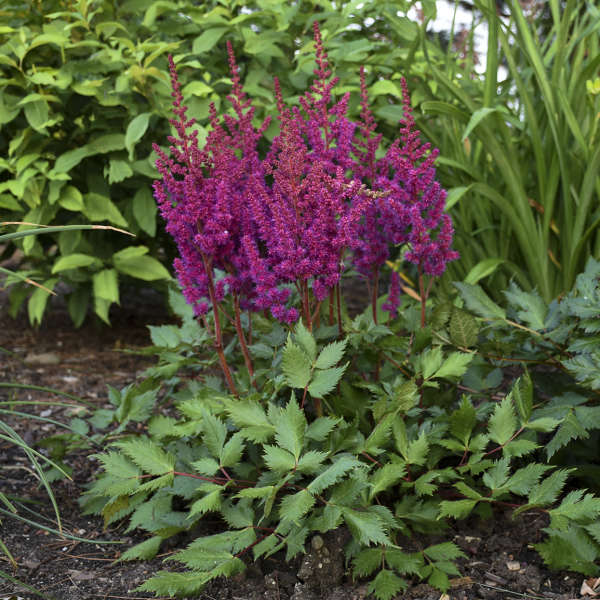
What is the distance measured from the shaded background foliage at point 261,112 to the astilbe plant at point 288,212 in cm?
73

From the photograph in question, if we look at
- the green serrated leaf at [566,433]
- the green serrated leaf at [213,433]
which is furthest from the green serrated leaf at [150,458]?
the green serrated leaf at [566,433]

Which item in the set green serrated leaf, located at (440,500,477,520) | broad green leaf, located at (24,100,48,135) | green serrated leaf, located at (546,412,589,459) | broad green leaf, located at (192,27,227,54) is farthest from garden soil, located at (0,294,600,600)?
broad green leaf, located at (192,27,227,54)

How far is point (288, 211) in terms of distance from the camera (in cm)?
151

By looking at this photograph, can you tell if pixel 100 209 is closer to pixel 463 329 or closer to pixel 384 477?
pixel 463 329

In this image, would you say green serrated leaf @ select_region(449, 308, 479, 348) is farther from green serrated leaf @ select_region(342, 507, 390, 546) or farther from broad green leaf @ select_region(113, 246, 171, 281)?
broad green leaf @ select_region(113, 246, 171, 281)

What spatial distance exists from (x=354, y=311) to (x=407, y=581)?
210 cm

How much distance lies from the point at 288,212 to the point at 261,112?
4.74 ft

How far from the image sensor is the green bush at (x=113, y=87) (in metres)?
2.61

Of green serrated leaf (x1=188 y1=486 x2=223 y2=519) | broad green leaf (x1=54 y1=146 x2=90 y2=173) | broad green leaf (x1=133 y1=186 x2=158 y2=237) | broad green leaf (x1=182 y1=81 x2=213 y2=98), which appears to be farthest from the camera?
broad green leaf (x1=133 y1=186 x2=158 y2=237)

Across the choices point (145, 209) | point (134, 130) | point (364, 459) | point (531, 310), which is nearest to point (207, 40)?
point (134, 130)

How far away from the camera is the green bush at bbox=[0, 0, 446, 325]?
2607mm

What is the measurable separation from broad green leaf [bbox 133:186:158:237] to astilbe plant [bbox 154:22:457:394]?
103 centimetres

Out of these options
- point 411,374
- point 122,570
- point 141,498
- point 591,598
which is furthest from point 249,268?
point 591,598

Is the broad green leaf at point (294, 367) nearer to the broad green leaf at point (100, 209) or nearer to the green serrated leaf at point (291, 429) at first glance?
the green serrated leaf at point (291, 429)
